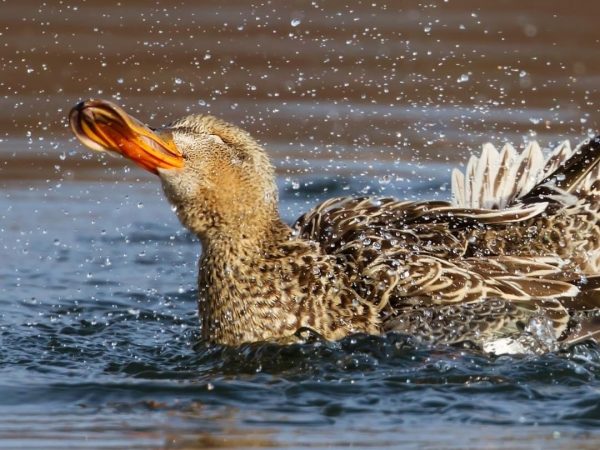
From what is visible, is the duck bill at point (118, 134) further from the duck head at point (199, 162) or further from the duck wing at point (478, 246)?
the duck wing at point (478, 246)

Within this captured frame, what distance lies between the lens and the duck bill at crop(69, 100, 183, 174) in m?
7.17

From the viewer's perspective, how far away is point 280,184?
11711 mm

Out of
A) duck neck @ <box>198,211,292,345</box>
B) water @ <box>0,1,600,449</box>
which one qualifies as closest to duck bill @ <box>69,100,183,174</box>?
duck neck @ <box>198,211,292,345</box>

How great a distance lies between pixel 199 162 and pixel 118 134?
433mm

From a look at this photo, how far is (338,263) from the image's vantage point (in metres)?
7.66

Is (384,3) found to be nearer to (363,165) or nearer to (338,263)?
(363,165)

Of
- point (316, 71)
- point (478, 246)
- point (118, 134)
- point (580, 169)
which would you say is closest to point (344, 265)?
point (478, 246)

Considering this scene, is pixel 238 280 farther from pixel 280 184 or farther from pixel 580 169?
pixel 280 184

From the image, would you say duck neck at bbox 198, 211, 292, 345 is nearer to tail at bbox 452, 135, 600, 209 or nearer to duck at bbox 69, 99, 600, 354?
duck at bbox 69, 99, 600, 354

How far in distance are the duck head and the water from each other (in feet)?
Answer: 2.23

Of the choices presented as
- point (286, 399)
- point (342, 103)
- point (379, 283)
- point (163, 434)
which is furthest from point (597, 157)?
point (342, 103)

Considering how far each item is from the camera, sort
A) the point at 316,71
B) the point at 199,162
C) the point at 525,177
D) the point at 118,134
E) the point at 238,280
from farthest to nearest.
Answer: the point at 316,71
the point at 525,177
the point at 238,280
the point at 199,162
the point at 118,134

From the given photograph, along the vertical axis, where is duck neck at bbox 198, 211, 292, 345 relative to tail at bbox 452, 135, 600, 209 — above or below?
below

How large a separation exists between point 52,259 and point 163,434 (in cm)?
387
